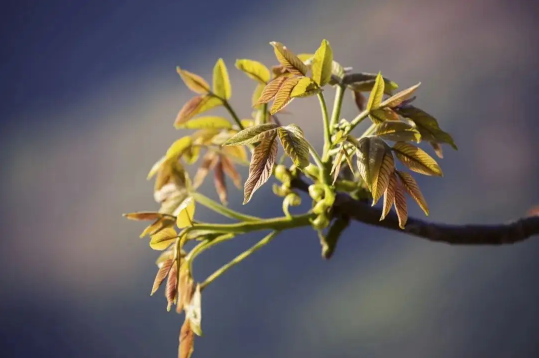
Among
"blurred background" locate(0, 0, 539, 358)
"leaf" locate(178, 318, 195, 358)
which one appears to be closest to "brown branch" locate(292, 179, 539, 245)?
"leaf" locate(178, 318, 195, 358)

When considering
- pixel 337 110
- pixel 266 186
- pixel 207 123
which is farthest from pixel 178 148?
pixel 266 186

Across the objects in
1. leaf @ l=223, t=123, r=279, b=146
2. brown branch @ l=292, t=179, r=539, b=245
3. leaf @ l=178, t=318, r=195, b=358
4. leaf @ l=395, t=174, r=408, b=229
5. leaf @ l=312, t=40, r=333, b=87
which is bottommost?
leaf @ l=178, t=318, r=195, b=358

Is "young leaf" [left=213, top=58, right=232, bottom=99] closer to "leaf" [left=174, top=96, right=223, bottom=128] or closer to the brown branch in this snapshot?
"leaf" [left=174, top=96, right=223, bottom=128]

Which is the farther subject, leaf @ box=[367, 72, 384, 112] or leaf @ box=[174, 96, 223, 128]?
leaf @ box=[174, 96, 223, 128]

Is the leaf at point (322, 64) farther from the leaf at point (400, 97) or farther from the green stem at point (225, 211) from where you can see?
the green stem at point (225, 211)

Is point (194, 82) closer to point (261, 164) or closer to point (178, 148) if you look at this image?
point (178, 148)

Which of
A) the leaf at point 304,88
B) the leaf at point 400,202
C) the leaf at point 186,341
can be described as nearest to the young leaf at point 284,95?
the leaf at point 304,88
